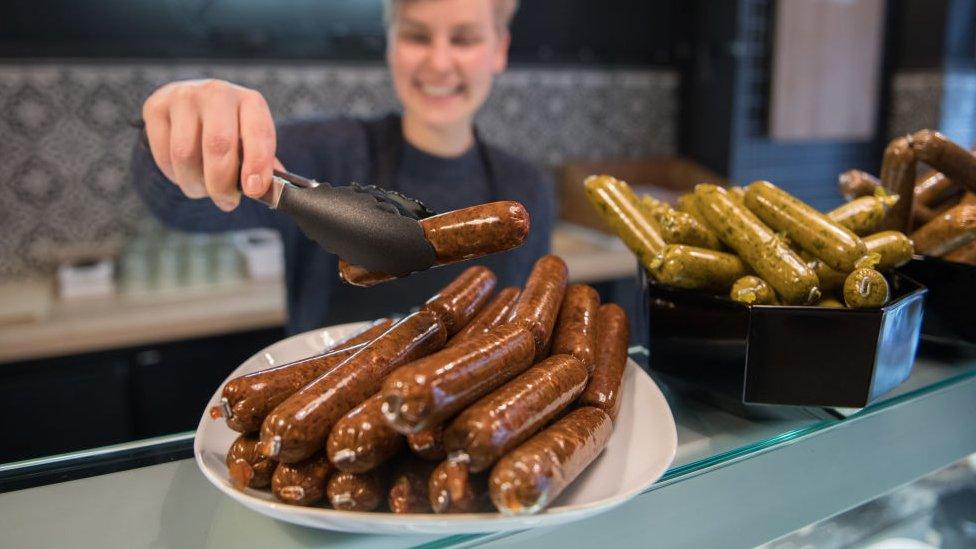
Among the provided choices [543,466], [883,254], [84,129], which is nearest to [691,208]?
[883,254]

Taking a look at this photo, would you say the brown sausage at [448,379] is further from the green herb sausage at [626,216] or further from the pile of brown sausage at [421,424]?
the green herb sausage at [626,216]

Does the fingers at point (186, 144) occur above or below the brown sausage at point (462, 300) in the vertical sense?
above

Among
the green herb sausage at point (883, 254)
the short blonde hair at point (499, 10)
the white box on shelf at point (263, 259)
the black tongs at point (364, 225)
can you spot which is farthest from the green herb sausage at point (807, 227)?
the white box on shelf at point (263, 259)

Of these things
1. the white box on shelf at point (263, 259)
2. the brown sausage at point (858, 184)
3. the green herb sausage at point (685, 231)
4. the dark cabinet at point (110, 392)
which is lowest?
the dark cabinet at point (110, 392)

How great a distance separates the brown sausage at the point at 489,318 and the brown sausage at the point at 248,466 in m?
A: 0.26

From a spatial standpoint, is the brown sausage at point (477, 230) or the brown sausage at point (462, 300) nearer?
the brown sausage at point (477, 230)

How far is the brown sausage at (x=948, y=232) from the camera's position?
107 cm

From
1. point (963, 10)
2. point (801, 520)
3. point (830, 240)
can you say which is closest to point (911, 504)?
point (801, 520)

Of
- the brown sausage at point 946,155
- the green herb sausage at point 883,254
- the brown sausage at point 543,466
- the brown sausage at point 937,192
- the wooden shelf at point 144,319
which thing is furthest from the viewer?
the wooden shelf at point 144,319

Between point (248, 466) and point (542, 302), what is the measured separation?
0.40m

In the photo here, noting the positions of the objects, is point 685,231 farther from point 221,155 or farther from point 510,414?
point 221,155

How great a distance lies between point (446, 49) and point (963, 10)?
335cm

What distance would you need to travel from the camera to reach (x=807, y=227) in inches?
36.7

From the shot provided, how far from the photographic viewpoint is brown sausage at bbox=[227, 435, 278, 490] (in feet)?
2.19
